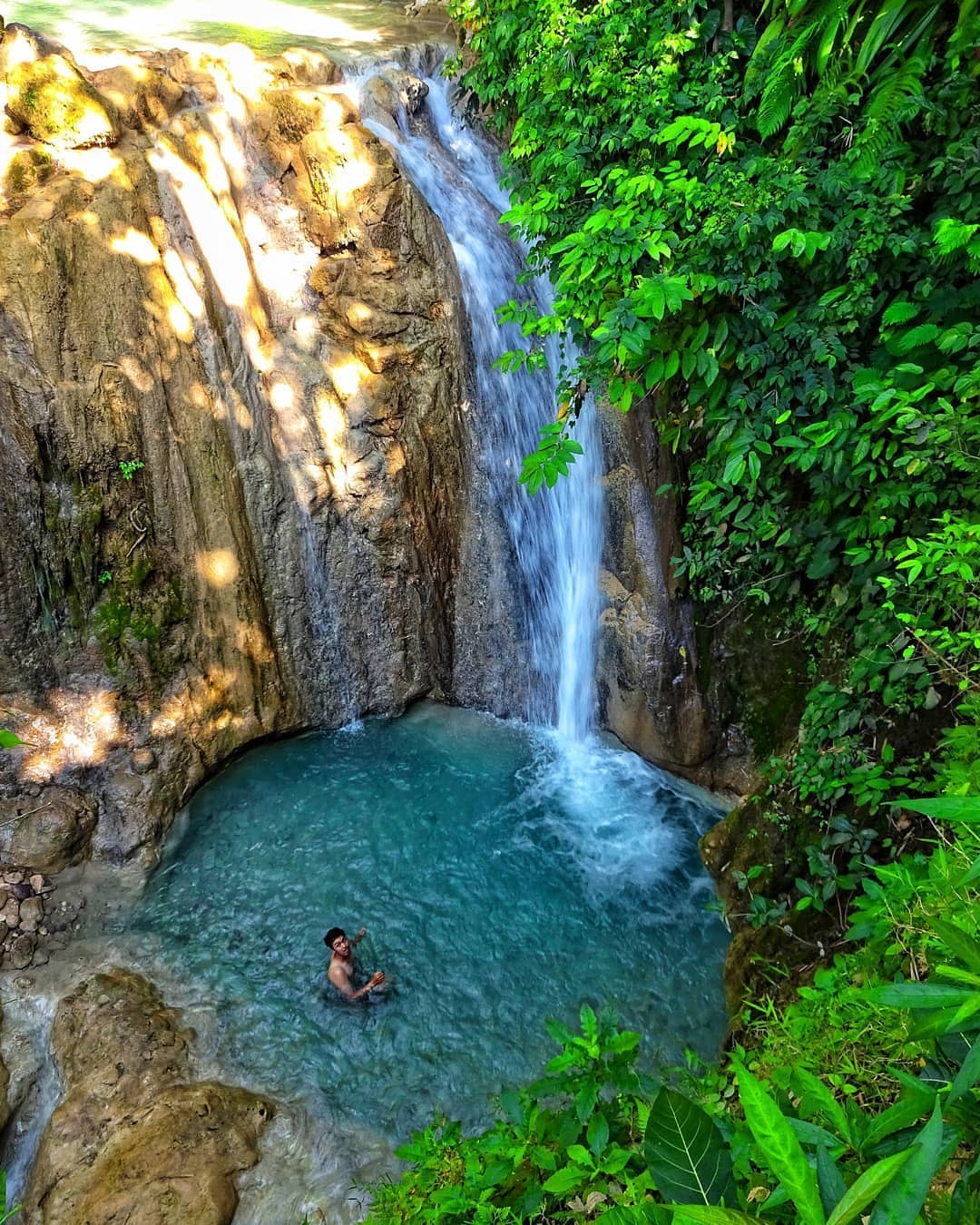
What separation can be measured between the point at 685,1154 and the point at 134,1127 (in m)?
4.13

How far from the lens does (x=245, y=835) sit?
243 inches

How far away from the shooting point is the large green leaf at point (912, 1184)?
1.02m

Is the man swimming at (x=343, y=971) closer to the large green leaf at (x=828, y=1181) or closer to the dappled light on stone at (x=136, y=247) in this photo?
the large green leaf at (x=828, y=1181)

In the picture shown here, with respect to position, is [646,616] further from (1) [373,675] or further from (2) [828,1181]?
(2) [828,1181]

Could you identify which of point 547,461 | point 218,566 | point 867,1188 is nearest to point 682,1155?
point 867,1188

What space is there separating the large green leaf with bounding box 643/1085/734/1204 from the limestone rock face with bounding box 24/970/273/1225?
3.58 m

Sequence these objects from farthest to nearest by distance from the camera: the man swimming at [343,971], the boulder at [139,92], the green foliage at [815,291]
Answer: the boulder at [139,92] → the man swimming at [343,971] → the green foliage at [815,291]

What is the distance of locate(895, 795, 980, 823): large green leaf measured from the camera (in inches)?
59.4

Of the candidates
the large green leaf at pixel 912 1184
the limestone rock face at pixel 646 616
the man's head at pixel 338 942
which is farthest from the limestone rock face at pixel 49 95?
the large green leaf at pixel 912 1184

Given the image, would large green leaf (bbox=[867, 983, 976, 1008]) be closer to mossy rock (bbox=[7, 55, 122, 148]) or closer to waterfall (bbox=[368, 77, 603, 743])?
waterfall (bbox=[368, 77, 603, 743])

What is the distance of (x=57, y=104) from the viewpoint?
19.4ft

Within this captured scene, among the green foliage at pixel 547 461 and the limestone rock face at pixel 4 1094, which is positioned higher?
the green foliage at pixel 547 461

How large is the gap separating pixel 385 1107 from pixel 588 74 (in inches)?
262

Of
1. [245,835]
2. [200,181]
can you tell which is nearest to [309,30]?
[200,181]
